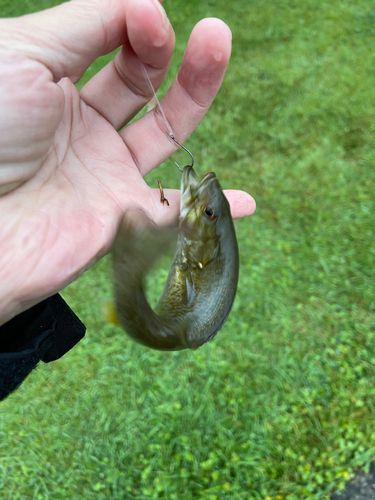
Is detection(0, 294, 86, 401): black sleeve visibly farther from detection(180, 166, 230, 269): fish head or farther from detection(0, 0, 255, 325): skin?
detection(180, 166, 230, 269): fish head

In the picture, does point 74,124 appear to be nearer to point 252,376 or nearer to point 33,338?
point 33,338

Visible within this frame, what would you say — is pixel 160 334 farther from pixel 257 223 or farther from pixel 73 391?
pixel 257 223

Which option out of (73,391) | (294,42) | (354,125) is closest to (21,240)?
(73,391)

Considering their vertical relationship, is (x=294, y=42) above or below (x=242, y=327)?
above

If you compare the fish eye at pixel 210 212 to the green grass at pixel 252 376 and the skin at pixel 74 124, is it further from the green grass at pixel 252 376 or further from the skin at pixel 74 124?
the green grass at pixel 252 376

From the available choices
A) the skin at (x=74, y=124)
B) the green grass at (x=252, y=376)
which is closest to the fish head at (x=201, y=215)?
the skin at (x=74, y=124)

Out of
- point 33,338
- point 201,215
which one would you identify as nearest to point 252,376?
point 201,215
